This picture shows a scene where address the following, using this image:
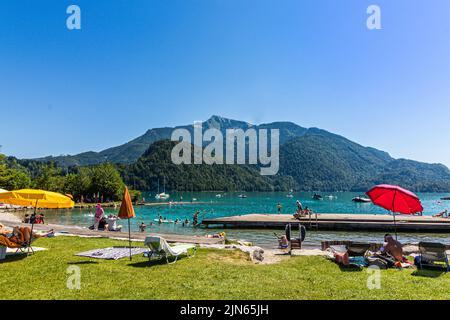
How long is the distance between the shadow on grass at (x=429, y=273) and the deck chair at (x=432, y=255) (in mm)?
372

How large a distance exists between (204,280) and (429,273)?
7430mm

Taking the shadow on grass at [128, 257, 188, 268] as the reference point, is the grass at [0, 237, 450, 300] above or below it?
above

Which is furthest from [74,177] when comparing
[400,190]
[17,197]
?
[400,190]

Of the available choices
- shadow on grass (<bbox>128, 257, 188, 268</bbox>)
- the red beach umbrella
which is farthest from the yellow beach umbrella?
the red beach umbrella

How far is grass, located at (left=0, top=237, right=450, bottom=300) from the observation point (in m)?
7.92

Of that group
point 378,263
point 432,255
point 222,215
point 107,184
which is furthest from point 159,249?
point 107,184

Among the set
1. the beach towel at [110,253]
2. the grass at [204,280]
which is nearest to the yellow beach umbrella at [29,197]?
the grass at [204,280]

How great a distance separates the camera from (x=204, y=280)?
9.28 meters

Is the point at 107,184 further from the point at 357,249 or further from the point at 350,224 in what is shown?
the point at 357,249

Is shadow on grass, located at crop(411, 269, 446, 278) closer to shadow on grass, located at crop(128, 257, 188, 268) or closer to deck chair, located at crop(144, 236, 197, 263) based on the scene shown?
deck chair, located at crop(144, 236, 197, 263)

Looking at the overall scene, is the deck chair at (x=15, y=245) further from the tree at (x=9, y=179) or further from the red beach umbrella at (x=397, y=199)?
the tree at (x=9, y=179)

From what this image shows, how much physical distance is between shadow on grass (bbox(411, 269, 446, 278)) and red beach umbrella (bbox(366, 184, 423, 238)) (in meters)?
2.34
